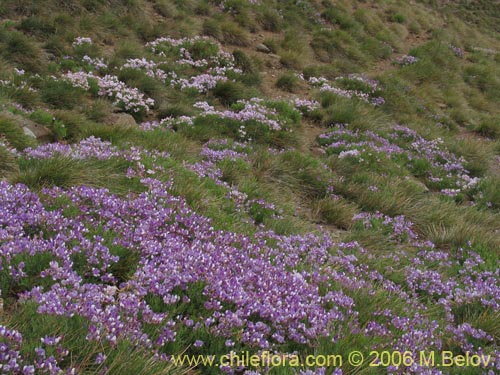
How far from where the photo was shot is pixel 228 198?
694 centimetres

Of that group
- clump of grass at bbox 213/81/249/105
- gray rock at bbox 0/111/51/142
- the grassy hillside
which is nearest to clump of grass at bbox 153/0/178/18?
the grassy hillside

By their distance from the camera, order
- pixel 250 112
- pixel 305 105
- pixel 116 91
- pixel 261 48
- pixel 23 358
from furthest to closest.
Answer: pixel 261 48, pixel 305 105, pixel 250 112, pixel 116 91, pixel 23 358

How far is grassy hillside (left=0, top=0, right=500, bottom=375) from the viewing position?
3.64m

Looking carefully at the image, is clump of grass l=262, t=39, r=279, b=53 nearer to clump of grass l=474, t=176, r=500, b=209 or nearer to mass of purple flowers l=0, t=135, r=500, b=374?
clump of grass l=474, t=176, r=500, b=209

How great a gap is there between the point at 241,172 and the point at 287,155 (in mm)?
1497

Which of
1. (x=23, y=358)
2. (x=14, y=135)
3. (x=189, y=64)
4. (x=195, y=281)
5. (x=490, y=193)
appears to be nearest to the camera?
(x=23, y=358)

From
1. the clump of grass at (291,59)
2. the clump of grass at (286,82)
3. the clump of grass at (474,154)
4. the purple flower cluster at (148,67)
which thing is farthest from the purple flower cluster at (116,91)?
the clump of grass at (474,154)

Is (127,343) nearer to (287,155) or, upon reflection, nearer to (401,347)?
(401,347)

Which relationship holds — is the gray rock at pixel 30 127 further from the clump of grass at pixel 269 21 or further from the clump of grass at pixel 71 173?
the clump of grass at pixel 269 21

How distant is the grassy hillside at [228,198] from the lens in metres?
3.64

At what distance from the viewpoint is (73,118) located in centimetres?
884

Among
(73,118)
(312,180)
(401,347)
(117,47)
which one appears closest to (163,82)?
(117,47)

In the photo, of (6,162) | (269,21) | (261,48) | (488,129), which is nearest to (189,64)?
(261,48)

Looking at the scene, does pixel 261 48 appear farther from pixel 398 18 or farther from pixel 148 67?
pixel 398 18
